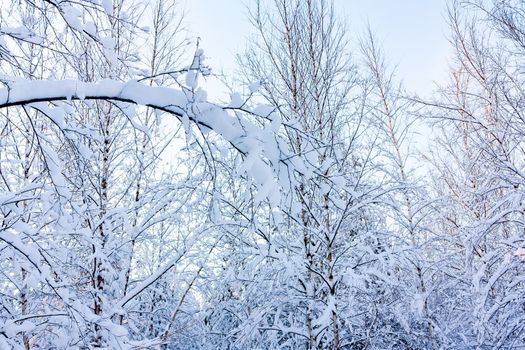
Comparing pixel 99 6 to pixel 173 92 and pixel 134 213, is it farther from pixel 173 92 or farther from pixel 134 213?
pixel 134 213

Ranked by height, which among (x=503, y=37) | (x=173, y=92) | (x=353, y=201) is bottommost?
(x=173, y=92)

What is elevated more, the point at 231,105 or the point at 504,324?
the point at 231,105

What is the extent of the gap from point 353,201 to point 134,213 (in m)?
2.78

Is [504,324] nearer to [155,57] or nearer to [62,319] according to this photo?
[62,319]

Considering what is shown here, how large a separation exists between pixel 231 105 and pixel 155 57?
202 inches

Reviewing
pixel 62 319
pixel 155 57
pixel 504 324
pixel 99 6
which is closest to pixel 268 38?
pixel 155 57

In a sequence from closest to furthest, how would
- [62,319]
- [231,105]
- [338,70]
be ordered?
[231,105], [62,319], [338,70]

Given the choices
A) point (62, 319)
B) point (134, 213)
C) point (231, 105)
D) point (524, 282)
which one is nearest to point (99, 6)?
point (231, 105)

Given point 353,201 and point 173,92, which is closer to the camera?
point 173,92

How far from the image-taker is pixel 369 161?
531 cm

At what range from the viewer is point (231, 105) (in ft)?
5.57

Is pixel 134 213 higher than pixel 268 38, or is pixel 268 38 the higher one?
pixel 268 38

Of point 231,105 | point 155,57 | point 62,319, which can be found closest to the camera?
point 231,105

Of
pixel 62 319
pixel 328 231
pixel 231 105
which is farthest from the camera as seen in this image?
pixel 328 231
